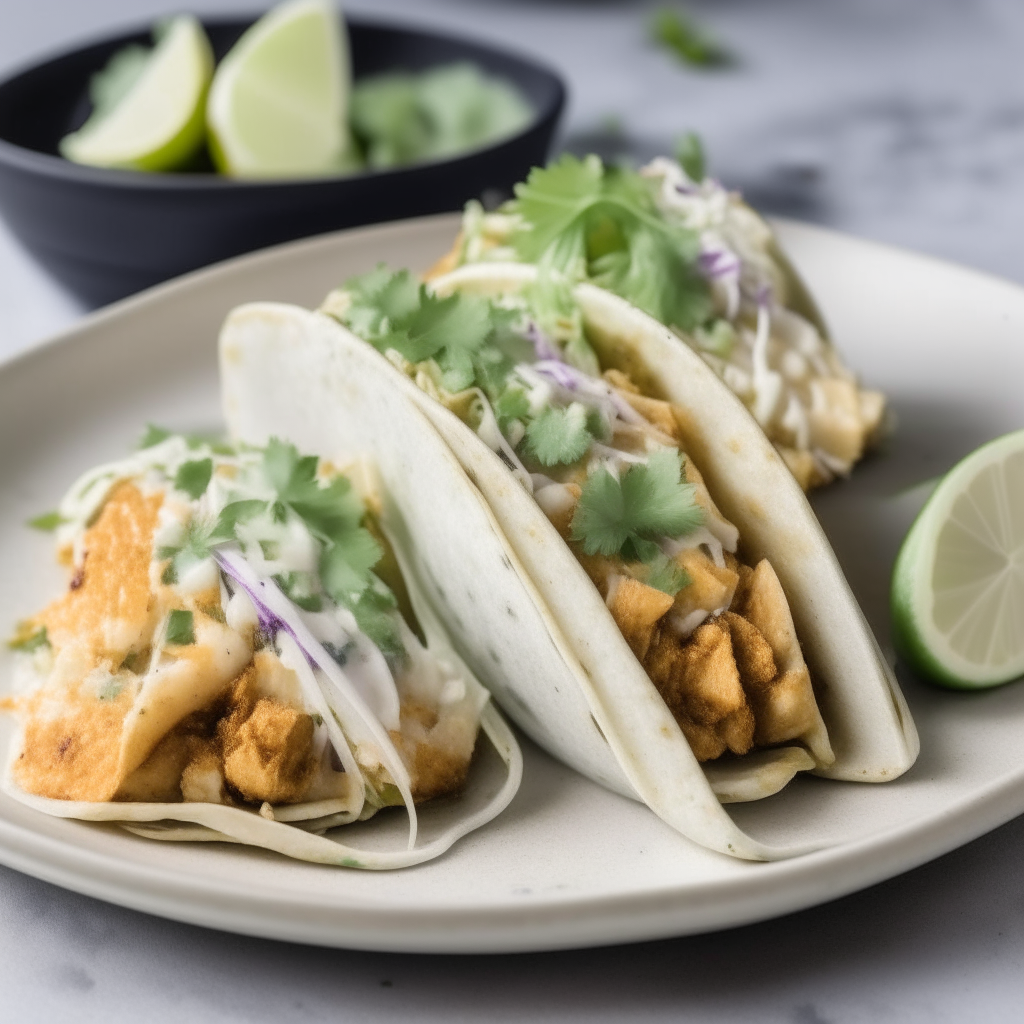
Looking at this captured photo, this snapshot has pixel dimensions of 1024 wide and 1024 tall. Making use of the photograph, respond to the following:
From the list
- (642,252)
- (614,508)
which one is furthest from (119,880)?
(642,252)

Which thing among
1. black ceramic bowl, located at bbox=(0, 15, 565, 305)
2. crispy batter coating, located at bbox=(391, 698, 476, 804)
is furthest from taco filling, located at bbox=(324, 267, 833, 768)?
black ceramic bowl, located at bbox=(0, 15, 565, 305)

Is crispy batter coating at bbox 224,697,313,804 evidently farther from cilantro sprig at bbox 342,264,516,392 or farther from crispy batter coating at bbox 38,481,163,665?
cilantro sprig at bbox 342,264,516,392

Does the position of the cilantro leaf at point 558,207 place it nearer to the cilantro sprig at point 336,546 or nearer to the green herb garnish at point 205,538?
the cilantro sprig at point 336,546

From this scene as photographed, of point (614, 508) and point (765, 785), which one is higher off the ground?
point (614, 508)

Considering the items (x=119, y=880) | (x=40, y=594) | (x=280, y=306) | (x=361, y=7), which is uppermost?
(x=280, y=306)

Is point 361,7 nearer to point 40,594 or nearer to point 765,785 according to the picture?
point 40,594

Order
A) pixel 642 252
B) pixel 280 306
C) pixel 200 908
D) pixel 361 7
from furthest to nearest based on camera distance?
pixel 361 7
pixel 642 252
pixel 280 306
pixel 200 908

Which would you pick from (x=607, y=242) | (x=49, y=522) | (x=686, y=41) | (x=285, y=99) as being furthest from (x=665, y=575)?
(x=686, y=41)

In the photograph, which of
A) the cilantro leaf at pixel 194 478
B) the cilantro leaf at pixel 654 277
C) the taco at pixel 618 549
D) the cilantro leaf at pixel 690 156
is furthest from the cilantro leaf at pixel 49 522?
the cilantro leaf at pixel 690 156
